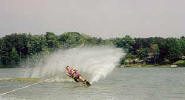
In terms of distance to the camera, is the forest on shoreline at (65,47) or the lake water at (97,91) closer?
the lake water at (97,91)

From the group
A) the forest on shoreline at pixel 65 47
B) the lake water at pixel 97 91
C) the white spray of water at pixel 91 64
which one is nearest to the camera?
the lake water at pixel 97 91

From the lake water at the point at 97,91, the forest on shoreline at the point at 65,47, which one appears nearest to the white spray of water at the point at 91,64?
the lake water at the point at 97,91

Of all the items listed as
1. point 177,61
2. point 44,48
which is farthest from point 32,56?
point 177,61

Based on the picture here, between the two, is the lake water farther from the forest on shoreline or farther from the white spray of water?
the forest on shoreline

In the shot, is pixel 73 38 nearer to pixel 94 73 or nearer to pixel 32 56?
pixel 32 56

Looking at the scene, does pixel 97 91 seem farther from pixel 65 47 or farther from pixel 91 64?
pixel 65 47

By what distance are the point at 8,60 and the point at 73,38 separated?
24644 mm

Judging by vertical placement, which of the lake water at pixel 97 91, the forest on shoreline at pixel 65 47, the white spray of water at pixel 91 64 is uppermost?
the forest on shoreline at pixel 65 47

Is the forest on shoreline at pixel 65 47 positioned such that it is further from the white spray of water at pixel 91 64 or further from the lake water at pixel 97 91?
the lake water at pixel 97 91

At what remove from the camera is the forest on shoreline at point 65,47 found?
12838 centimetres

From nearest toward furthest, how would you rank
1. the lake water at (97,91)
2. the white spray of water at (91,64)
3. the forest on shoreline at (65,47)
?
the lake water at (97,91) → the white spray of water at (91,64) → the forest on shoreline at (65,47)

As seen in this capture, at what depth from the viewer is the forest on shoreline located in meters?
128

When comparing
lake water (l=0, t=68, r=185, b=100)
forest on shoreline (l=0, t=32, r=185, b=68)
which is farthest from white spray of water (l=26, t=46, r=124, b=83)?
forest on shoreline (l=0, t=32, r=185, b=68)

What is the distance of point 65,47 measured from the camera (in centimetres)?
13725
